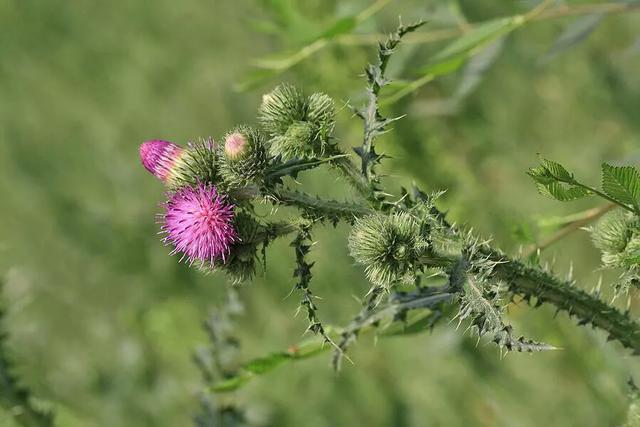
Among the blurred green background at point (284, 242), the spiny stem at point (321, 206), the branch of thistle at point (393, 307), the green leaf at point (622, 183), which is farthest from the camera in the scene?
the blurred green background at point (284, 242)

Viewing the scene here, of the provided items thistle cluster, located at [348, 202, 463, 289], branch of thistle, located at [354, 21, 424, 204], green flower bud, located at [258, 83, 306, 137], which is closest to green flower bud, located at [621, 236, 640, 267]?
thistle cluster, located at [348, 202, 463, 289]

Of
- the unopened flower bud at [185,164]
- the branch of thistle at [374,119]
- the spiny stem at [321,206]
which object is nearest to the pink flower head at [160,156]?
the unopened flower bud at [185,164]

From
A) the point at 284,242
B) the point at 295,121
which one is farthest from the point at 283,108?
the point at 284,242

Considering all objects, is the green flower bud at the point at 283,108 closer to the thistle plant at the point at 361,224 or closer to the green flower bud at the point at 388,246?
the thistle plant at the point at 361,224

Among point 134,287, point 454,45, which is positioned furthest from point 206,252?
point 134,287

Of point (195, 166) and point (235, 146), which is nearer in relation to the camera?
point (235, 146)

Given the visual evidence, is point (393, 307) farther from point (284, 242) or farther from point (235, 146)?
point (284, 242)
